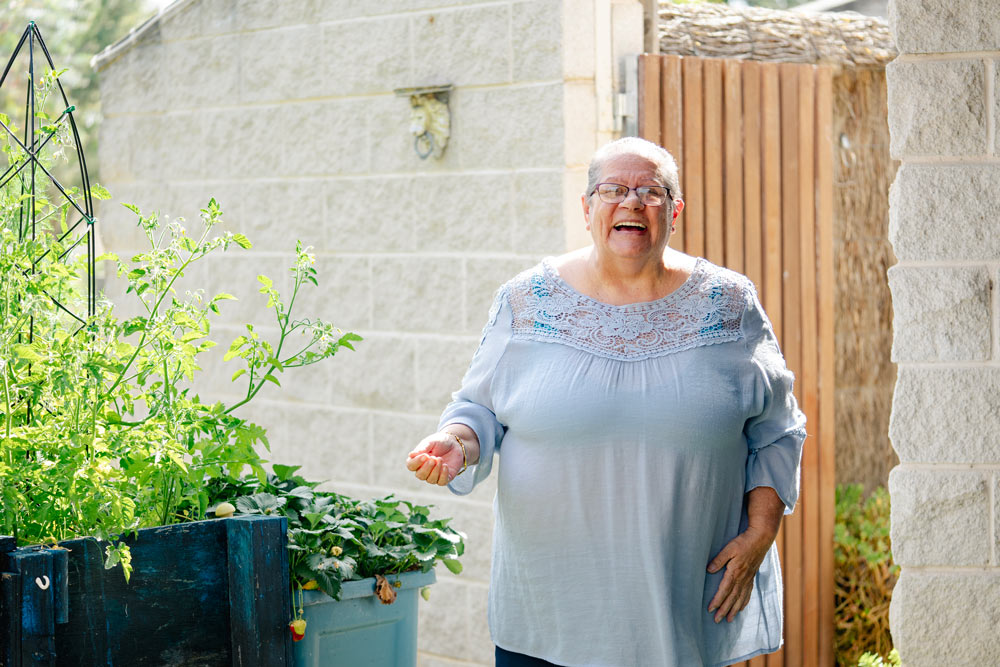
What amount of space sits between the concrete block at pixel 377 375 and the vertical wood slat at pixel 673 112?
1.07m

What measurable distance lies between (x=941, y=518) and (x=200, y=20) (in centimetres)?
355

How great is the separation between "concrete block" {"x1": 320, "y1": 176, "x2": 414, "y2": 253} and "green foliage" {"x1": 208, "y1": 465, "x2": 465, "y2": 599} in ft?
5.69

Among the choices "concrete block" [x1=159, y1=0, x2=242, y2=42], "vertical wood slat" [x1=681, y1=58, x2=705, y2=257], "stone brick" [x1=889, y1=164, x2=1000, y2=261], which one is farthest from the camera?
"concrete block" [x1=159, y1=0, x2=242, y2=42]

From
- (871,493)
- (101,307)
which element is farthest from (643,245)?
(871,493)

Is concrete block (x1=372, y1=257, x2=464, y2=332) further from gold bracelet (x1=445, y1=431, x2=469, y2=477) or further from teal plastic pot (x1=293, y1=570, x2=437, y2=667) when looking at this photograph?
gold bracelet (x1=445, y1=431, x2=469, y2=477)

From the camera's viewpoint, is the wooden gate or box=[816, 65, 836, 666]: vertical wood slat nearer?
the wooden gate

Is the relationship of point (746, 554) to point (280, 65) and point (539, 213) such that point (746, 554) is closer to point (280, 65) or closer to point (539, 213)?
point (539, 213)

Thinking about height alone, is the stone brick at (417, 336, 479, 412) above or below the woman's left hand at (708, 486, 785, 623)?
above

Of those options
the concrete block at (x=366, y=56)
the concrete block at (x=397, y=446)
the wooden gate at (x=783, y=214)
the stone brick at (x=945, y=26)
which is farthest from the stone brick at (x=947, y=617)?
the concrete block at (x=366, y=56)

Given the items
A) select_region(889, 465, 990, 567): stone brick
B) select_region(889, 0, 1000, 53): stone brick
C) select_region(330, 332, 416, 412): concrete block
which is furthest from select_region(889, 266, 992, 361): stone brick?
select_region(330, 332, 416, 412): concrete block

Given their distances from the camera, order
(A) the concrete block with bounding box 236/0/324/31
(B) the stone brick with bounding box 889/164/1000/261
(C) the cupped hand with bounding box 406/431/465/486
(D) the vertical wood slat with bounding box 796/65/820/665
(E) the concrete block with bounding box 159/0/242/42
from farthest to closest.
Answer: (E) the concrete block with bounding box 159/0/242/42 → (A) the concrete block with bounding box 236/0/324/31 → (D) the vertical wood slat with bounding box 796/65/820/665 → (B) the stone brick with bounding box 889/164/1000/261 → (C) the cupped hand with bounding box 406/431/465/486

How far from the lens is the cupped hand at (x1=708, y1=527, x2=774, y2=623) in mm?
2506

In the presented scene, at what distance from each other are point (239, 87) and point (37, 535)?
2.99 metres

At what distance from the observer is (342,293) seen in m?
4.65
